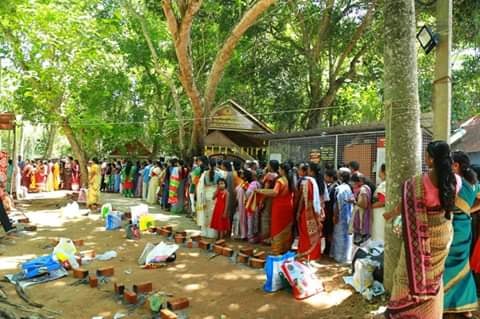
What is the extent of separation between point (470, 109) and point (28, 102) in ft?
58.2

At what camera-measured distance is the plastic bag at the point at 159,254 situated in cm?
669

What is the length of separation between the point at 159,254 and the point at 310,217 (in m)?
2.50

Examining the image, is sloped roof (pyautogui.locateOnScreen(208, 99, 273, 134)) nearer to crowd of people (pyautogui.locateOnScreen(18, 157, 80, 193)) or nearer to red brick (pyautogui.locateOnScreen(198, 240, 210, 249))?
crowd of people (pyautogui.locateOnScreen(18, 157, 80, 193))

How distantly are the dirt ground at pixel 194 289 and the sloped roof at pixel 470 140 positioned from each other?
254 inches

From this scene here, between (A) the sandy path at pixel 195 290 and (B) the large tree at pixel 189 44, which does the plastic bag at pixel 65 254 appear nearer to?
(A) the sandy path at pixel 195 290

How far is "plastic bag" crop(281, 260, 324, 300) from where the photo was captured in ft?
16.2

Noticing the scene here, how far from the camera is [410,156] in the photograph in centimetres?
435

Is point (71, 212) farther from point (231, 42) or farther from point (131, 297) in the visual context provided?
point (131, 297)

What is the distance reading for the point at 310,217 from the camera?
635 centimetres

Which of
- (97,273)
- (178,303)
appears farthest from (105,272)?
(178,303)

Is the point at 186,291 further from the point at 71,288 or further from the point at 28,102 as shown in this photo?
the point at 28,102

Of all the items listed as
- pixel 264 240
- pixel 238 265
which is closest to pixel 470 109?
pixel 264 240

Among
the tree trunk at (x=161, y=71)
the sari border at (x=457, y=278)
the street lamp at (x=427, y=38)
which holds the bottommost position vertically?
the sari border at (x=457, y=278)

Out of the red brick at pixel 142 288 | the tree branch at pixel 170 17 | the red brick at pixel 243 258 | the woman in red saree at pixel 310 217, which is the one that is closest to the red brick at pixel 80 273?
the red brick at pixel 142 288
